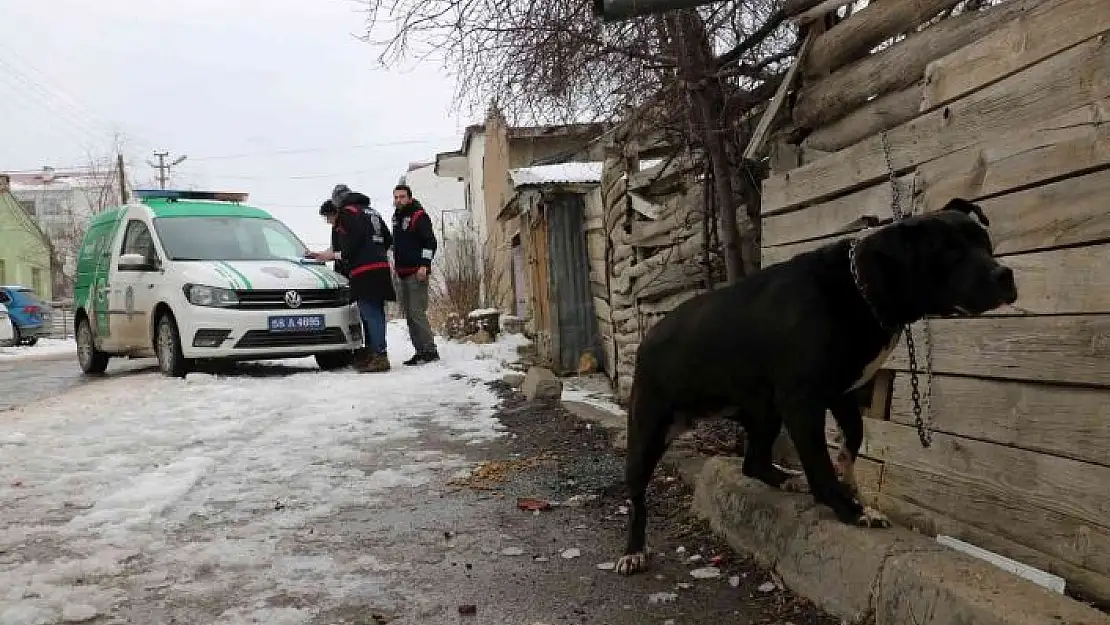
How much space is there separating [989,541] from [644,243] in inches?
Answer: 187

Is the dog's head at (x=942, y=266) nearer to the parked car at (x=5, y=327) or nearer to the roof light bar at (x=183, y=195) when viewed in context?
the roof light bar at (x=183, y=195)

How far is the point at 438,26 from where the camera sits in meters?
6.49

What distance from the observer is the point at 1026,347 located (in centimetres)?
281

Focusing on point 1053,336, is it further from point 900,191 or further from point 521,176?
point 521,176

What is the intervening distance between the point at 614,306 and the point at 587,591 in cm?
542

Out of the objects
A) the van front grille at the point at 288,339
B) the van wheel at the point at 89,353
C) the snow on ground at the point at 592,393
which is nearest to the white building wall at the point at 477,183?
the van wheel at the point at 89,353

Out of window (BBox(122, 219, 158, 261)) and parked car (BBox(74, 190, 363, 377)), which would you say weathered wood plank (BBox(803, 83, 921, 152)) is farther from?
window (BBox(122, 219, 158, 261))

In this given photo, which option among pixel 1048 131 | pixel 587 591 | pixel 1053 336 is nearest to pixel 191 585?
pixel 587 591

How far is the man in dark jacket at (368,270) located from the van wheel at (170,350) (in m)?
2.05

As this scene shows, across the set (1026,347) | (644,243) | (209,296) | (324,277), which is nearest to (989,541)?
(1026,347)

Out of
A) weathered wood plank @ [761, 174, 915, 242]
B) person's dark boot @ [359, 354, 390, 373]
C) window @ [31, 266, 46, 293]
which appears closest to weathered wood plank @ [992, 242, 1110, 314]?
weathered wood plank @ [761, 174, 915, 242]

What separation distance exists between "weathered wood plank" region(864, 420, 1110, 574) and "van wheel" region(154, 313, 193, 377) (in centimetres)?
878

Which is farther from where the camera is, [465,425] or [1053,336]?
[465,425]

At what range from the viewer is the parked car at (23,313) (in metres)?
23.2
